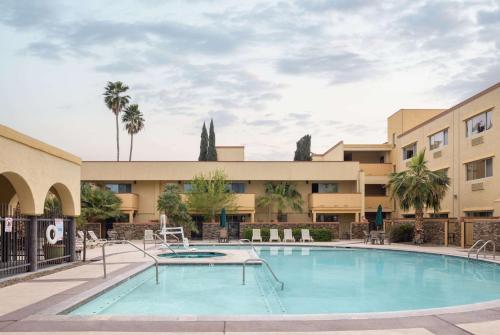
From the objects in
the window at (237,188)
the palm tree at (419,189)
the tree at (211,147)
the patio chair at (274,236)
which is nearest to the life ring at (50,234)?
the patio chair at (274,236)

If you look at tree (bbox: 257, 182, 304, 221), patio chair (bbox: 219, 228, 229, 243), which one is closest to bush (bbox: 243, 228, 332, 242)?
patio chair (bbox: 219, 228, 229, 243)

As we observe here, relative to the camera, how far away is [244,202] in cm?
3966

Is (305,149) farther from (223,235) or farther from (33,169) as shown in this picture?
(33,169)

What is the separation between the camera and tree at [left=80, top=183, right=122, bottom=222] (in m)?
36.3

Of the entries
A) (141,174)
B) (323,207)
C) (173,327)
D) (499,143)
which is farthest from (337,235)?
(173,327)

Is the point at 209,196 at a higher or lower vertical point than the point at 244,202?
higher

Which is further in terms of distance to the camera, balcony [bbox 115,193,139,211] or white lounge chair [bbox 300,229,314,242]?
balcony [bbox 115,193,139,211]

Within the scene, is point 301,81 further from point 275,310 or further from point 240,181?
point 240,181

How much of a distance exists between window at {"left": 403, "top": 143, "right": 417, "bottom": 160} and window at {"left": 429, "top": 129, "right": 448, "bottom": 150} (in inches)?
131

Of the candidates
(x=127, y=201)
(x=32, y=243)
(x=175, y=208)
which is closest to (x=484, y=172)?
(x=175, y=208)

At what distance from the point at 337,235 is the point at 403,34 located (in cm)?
1952

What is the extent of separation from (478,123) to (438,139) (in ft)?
18.8

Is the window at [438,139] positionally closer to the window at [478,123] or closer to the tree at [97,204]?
the window at [478,123]

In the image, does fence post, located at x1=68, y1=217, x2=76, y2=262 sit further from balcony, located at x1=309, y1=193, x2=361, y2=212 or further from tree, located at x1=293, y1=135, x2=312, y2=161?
tree, located at x1=293, y1=135, x2=312, y2=161
